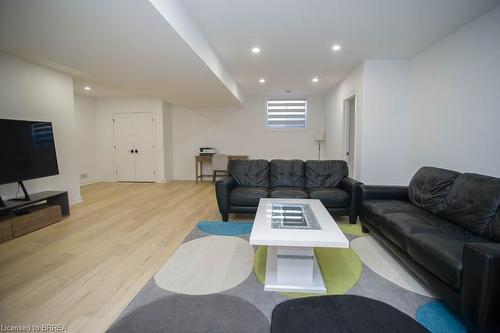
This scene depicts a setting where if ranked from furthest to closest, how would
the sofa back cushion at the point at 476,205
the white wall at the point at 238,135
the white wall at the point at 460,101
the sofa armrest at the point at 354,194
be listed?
1. the white wall at the point at 238,135
2. the sofa armrest at the point at 354,194
3. the white wall at the point at 460,101
4. the sofa back cushion at the point at 476,205

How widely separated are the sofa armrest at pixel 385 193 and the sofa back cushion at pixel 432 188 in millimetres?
76

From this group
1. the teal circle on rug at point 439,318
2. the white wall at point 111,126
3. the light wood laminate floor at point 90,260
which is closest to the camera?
the teal circle on rug at point 439,318

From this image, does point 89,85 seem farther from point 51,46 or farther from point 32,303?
point 32,303

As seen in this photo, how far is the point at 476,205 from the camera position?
2111 millimetres

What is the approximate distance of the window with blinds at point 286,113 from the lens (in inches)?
297

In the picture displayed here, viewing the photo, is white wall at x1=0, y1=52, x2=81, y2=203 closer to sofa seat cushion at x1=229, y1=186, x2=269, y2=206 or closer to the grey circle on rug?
sofa seat cushion at x1=229, y1=186, x2=269, y2=206

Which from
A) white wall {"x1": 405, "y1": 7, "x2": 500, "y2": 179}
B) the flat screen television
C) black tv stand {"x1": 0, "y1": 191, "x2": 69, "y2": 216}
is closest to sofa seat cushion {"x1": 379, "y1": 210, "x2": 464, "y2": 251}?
white wall {"x1": 405, "y1": 7, "x2": 500, "y2": 179}

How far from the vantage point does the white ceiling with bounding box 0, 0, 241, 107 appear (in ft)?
6.57

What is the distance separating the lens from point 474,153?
2801 millimetres

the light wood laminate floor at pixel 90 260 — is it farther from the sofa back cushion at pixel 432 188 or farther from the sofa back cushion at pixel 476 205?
the sofa back cushion at pixel 476 205

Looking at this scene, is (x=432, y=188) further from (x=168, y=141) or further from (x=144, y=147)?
(x=144, y=147)

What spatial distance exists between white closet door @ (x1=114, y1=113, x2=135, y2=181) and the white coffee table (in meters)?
6.07

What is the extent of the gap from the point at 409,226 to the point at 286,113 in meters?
5.84

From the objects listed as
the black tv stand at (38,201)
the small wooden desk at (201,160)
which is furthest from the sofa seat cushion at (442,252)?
the small wooden desk at (201,160)
